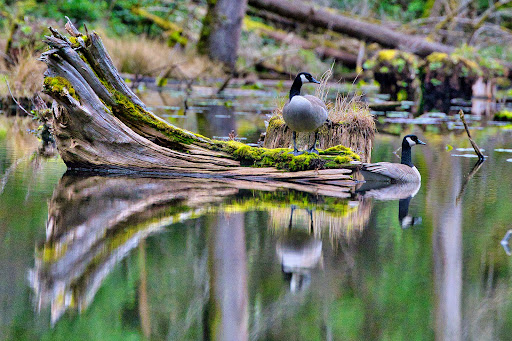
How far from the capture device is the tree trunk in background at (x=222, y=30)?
2309cm

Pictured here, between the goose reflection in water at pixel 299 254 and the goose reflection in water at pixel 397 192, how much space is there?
1.13m

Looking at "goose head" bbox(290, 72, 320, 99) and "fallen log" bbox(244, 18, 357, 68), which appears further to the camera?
"fallen log" bbox(244, 18, 357, 68)

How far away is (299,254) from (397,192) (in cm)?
293

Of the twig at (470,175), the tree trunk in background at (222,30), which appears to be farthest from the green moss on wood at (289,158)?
the tree trunk in background at (222,30)

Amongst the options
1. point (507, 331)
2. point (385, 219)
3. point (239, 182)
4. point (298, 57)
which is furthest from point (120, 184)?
point (298, 57)

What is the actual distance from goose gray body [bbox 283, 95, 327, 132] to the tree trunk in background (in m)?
16.3

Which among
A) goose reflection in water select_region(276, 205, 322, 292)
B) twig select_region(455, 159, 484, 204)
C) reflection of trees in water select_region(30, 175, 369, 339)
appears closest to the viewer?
reflection of trees in water select_region(30, 175, 369, 339)

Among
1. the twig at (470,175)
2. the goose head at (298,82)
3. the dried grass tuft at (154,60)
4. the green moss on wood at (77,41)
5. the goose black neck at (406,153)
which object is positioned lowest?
the twig at (470,175)

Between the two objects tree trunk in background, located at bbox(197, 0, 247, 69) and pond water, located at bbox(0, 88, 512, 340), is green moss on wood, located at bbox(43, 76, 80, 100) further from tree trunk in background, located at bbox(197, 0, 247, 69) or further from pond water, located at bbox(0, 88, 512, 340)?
tree trunk in background, located at bbox(197, 0, 247, 69)

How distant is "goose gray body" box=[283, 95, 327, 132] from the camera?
724cm

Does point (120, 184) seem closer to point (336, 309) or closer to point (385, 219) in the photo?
point (385, 219)

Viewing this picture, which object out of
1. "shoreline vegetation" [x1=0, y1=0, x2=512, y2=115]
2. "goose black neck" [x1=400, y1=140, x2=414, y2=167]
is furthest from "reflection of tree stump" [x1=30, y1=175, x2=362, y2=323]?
"shoreline vegetation" [x1=0, y1=0, x2=512, y2=115]

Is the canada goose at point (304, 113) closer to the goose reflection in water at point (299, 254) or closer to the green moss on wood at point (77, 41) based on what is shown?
the goose reflection in water at point (299, 254)

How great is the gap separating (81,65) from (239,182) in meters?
2.07
